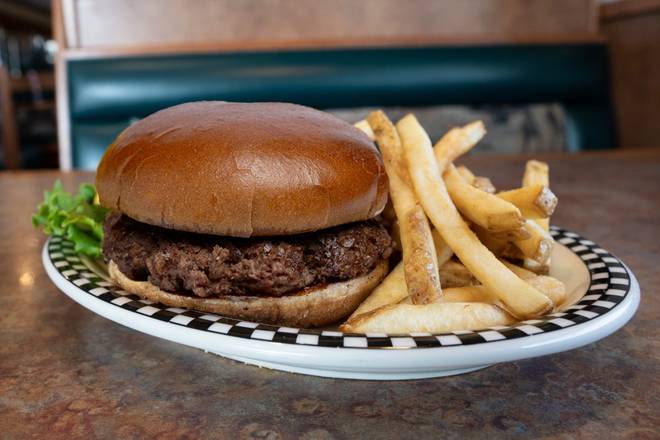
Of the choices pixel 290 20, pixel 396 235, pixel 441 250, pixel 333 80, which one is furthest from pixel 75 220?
pixel 290 20

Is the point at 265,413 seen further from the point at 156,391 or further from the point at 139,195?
the point at 139,195

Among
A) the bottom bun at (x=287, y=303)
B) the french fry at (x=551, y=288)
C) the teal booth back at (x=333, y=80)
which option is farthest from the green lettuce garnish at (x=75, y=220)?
the teal booth back at (x=333, y=80)

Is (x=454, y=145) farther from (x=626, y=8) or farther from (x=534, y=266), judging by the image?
(x=626, y=8)

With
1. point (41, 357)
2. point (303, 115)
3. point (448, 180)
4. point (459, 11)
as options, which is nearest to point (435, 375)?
point (448, 180)

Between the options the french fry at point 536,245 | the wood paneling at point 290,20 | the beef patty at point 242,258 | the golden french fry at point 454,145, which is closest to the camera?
the beef patty at point 242,258

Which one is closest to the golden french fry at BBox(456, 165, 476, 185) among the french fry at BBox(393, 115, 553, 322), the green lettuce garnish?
the french fry at BBox(393, 115, 553, 322)

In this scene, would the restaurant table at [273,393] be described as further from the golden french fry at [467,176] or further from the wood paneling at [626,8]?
the wood paneling at [626,8]

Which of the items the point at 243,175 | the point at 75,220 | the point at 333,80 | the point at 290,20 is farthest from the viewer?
the point at 290,20
